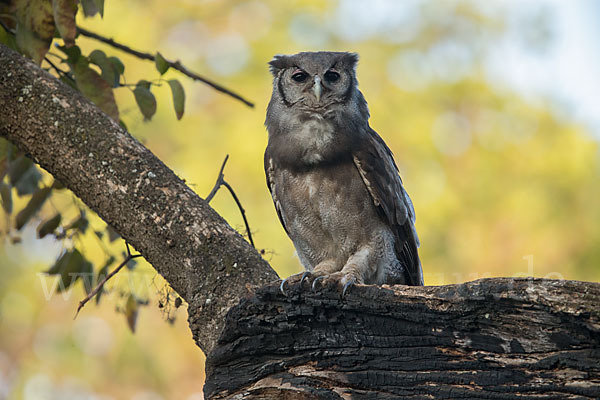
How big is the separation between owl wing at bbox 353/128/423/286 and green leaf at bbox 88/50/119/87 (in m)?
1.30

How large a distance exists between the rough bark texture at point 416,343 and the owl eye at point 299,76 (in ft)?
6.11

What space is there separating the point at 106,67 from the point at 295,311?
1661mm

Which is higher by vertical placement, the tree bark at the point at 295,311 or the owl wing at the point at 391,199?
the owl wing at the point at 391,199

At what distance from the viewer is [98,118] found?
277 centimetres

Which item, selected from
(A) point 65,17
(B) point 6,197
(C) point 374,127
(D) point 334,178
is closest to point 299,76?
(D) point 334,178

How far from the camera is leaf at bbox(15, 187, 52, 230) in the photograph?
3.41 meters

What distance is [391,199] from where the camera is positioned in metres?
3.72

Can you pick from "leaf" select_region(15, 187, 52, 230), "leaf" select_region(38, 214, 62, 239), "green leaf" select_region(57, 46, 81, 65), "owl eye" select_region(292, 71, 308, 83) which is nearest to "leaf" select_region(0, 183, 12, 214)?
"leaf" select_region(15, 187, 52, 230)

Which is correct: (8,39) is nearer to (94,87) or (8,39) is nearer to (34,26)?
(34,26)

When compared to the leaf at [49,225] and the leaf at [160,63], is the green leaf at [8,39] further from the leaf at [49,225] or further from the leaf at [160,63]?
the leaf at [49,225]

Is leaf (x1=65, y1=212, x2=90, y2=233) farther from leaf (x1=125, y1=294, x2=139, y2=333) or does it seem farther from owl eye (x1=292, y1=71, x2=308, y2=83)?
owl eye (x1=292, y1=71, x2=308, y2=83)

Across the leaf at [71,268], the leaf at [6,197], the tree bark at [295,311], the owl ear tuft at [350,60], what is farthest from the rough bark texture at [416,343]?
the owl ear tuft at [350,60]

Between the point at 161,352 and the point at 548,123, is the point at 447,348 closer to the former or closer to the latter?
the point at 161,352

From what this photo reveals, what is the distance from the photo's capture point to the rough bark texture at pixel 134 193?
2.54 meters
